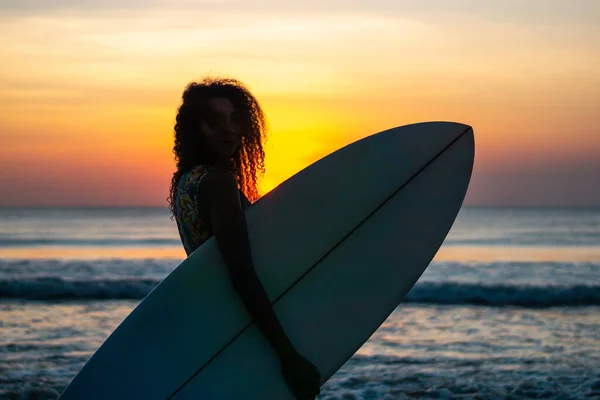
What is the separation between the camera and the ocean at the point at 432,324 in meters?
5.10

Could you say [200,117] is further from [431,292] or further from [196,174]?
[431,292]

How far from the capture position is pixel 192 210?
195 cm

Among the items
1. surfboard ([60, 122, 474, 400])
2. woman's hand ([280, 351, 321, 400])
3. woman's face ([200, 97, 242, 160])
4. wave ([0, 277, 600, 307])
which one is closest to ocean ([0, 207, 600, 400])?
wave ([0, 277, 600, 307])

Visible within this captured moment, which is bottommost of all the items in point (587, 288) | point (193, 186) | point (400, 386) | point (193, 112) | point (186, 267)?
point (587, 288)

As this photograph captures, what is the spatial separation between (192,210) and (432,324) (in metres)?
6.09

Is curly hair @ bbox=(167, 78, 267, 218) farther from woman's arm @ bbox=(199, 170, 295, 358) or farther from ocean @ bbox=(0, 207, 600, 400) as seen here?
ocean @ bbox=(0, 207, 600, 400)

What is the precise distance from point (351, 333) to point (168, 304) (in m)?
0.61

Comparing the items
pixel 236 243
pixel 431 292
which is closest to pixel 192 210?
pixel 236 243

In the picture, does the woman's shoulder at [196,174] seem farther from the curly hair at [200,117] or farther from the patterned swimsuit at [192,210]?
the curly hair at [200,117]

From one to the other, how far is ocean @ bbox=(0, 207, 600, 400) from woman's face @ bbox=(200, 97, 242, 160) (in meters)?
3.18

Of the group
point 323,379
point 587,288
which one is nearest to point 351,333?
point 323,379

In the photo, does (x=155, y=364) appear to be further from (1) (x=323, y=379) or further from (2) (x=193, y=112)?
(2) (x=193, y=112)

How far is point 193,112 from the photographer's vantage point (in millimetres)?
2053

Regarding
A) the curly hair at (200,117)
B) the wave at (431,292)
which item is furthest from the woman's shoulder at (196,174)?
the wave at (431,292)
